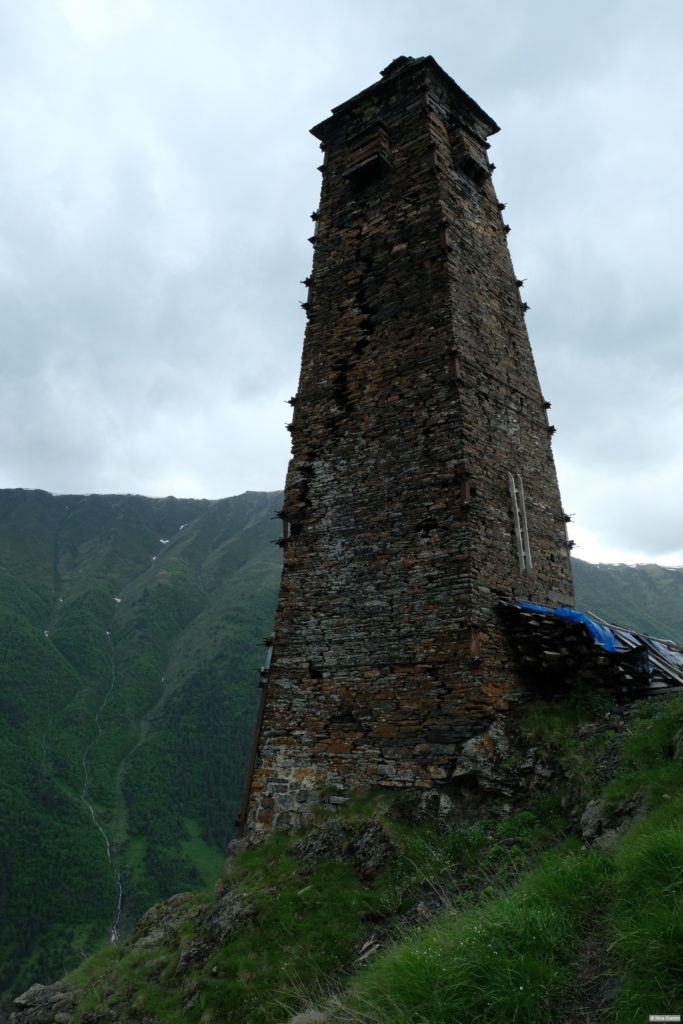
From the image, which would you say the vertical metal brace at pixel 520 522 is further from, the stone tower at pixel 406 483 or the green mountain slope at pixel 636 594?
the green mountain slope at pixel 636 594

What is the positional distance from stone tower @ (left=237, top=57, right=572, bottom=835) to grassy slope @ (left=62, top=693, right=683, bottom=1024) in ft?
3.44

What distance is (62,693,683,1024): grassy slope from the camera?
3.28 metres

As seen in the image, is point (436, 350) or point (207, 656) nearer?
point (436, 350)

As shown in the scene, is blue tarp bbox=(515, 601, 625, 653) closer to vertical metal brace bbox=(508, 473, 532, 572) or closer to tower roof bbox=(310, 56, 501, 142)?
vertical metal brace bbox=(508, 473, 532, 572)

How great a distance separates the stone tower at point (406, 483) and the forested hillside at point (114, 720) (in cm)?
2671

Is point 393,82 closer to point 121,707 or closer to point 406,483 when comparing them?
point 406,483

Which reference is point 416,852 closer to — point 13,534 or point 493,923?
point 493,923

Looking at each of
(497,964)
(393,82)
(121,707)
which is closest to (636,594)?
(121,707)

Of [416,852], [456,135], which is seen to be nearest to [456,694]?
[416,852]

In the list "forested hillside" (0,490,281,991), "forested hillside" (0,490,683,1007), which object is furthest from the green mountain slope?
"forested hillside" (0,490,281,991)

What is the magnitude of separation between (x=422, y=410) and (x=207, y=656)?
7811 centimetres

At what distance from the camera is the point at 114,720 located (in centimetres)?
7600

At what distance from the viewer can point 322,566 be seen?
393 inches

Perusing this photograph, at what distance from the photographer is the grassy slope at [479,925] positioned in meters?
3.28
